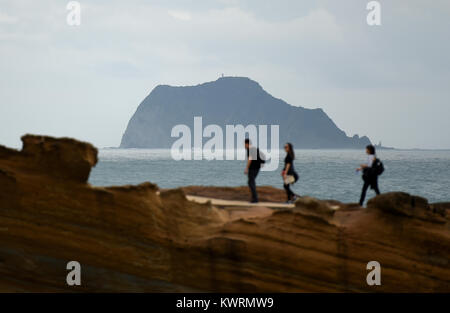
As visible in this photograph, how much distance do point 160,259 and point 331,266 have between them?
3.95 metres

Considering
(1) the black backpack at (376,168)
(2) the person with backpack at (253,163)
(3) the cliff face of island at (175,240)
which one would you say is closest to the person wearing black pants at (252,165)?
(2) the person with backpack at (253,163)

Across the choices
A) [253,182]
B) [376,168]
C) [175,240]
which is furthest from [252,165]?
[175,240]

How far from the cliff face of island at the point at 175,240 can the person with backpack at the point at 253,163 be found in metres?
1.99

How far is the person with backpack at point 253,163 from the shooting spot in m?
13.9

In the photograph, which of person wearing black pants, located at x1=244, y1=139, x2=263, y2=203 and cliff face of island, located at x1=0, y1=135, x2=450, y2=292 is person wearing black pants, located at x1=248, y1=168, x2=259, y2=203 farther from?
cliff face of island, located at x1=0, y1=135, x2=450, y2=292

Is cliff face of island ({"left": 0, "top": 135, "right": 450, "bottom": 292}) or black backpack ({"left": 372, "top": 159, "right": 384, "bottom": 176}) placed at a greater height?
black backpack ({"left": 372, "top": 159, "right": 384, "bottom": 176})

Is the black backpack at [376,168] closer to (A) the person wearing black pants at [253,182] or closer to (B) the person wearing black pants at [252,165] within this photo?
(B) the person wearing black pants at [252,165]

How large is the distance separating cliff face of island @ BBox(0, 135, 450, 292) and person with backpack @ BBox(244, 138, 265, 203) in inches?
78.4

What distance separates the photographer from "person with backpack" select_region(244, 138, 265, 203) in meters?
13.9

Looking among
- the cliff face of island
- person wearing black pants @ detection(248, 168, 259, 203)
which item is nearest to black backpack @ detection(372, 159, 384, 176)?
the cliff face of island

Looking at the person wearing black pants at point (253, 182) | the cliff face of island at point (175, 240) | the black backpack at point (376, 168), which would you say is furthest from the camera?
the person wearing black pants at point (253, 182)
